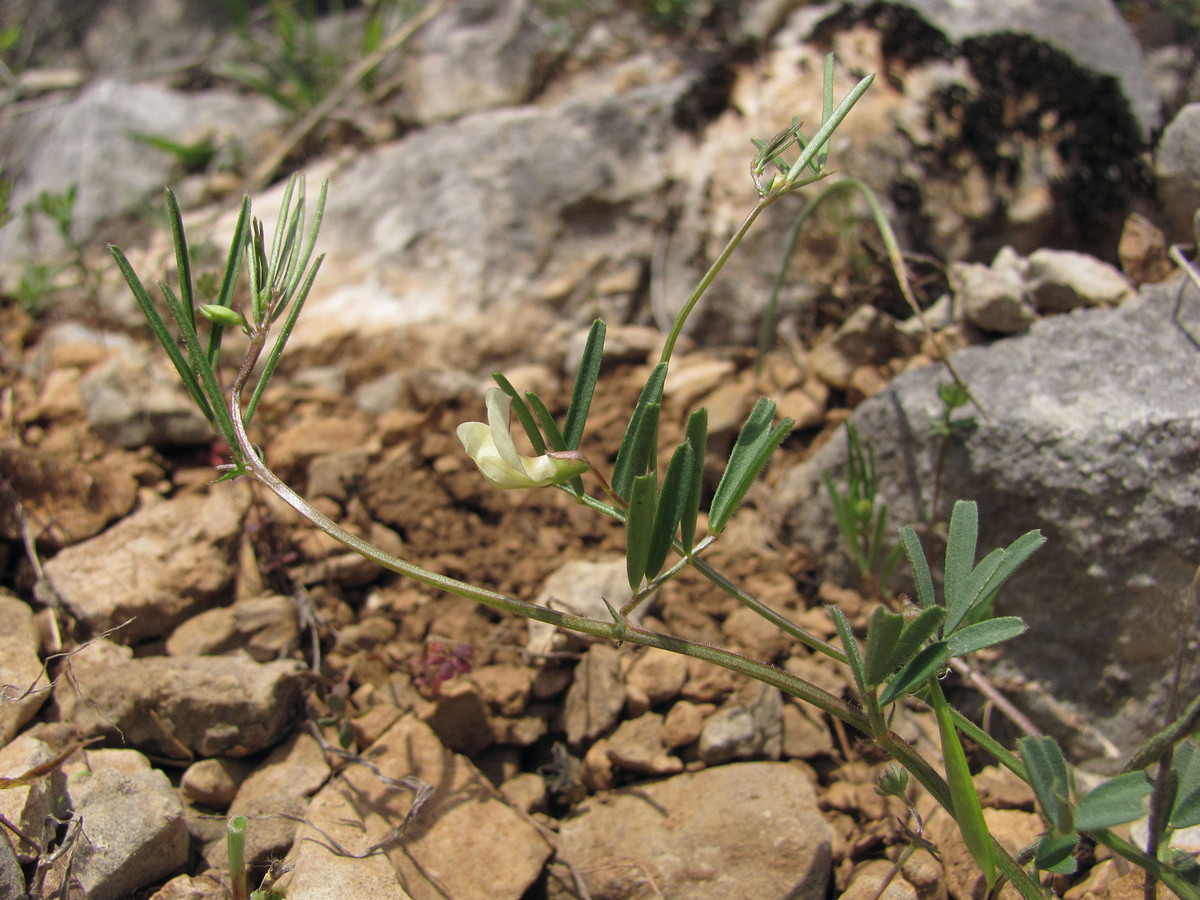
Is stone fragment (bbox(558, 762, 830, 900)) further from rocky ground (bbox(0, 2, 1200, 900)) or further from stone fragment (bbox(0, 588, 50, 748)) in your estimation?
stone fragment (bbox(0, 588, 50, 748))

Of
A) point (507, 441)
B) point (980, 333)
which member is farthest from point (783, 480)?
point (507, 441)

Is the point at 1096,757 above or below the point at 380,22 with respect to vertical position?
below

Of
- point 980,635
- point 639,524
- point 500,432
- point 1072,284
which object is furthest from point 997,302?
point 500,432

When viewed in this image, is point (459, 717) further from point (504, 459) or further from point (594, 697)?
point (504, 459)

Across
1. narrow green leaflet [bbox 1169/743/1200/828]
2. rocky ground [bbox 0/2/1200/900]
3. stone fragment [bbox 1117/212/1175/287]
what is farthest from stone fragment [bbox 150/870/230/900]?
stone fragment [bbox 1117/212/1175/287]

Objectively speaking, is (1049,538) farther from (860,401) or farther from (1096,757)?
(860,401)

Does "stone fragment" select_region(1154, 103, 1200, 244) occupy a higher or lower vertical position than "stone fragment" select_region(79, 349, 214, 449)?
higher

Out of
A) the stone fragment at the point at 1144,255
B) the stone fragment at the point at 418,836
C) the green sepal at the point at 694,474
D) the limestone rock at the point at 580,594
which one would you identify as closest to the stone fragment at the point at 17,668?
the stone fragment at the point at 418,836

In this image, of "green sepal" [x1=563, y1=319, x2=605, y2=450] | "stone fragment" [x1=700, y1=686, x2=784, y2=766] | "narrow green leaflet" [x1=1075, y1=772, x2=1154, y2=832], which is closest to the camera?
"narrow green leaflet" [x1=1075, y1=772, x2=1154, y2=832]
